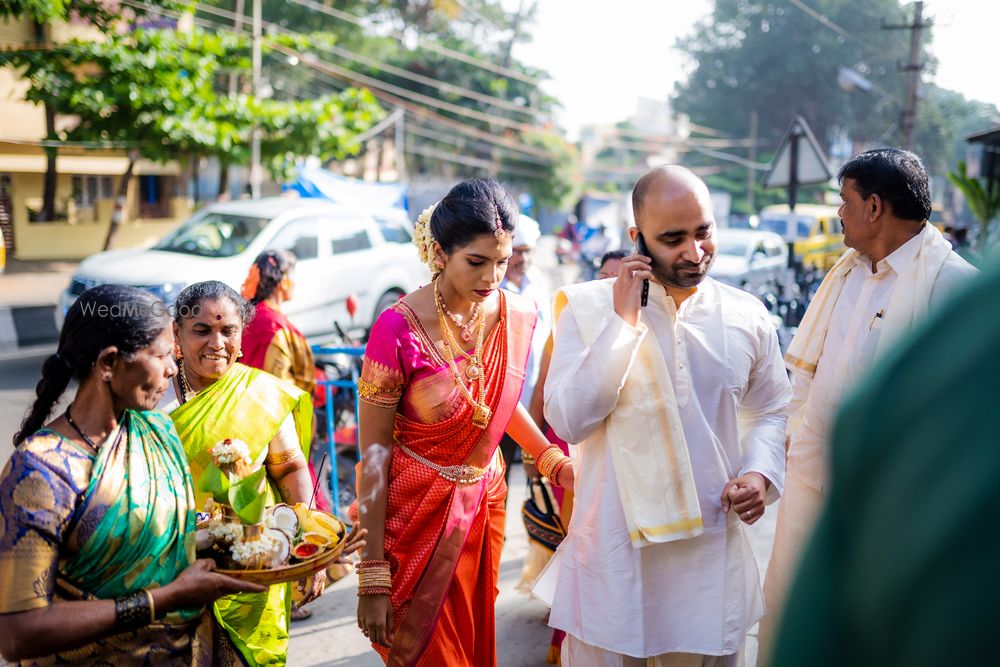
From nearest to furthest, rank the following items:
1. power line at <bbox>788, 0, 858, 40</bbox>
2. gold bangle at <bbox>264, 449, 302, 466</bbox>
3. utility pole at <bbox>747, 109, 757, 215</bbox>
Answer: gold bangle at <bbox>264, 449, 302, 466</bbox> < power line at <bbox>788, 0, 858, 40</bbox> < utility pole at <bbox>747, 109, 757, 215</bbox>

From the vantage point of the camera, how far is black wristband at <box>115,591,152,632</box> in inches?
76.9

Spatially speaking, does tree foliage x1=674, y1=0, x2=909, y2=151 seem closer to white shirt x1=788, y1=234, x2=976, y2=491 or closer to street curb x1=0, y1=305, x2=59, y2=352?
street curb x1=0, y1=305, x2=59, y2=352

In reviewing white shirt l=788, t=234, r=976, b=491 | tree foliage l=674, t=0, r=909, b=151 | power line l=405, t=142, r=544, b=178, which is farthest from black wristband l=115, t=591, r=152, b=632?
tree foliage l=674, t=0, r=909, b=151

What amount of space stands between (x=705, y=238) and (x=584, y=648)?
3.87 ft

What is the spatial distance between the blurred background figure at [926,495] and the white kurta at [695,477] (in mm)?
1760

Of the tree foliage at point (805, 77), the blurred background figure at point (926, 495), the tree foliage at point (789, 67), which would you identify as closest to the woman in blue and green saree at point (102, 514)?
the blurred background figure at point (926, 495)

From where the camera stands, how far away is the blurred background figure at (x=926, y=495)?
499mm

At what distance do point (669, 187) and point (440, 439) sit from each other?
0.99 metres

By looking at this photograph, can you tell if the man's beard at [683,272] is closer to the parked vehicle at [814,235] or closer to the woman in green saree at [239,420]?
the woman in green saree at [239,420]

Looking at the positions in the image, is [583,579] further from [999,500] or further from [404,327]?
[999,500]

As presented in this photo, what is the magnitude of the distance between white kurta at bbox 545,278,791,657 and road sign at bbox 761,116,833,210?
22.4 ft

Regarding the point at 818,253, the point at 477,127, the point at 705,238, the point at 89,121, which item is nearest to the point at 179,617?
the point at 705,238

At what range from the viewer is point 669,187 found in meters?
2.36

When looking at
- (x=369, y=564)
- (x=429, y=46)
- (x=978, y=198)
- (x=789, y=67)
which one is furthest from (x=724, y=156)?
(x=369, y=564)
